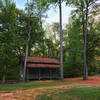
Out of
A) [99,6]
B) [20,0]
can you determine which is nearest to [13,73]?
[20,0]

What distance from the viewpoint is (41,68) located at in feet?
78.4

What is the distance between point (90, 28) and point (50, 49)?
18548 millimetres

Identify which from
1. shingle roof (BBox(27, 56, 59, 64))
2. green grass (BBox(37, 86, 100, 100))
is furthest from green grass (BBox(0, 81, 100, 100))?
shingle roof (BBox(27, 56, 59, 64))

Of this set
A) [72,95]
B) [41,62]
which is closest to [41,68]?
[41,62]

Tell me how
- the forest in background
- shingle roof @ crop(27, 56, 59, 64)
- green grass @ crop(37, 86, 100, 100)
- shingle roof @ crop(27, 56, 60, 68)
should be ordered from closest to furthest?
green grass @ crop(37, 86, 100, 100)
the forest in background
shingle roof @ crop(27, 56, 60, 68)
shingle roof @ crop(27, 56, 59, 64)

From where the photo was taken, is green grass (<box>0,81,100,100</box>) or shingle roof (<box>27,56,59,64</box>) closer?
green grass (<box>0,81,100,100</box>)

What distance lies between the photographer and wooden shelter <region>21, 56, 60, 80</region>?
891 inches

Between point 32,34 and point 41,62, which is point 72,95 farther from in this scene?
point 32,34

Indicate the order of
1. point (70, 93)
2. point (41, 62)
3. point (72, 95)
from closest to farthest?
point (72, 95), point (70, 93), point (41, 62)

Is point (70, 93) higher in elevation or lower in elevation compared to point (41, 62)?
lower

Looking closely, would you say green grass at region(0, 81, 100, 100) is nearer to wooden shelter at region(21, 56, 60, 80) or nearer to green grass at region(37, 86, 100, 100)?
green grass at region(37, 86, 100, 100)

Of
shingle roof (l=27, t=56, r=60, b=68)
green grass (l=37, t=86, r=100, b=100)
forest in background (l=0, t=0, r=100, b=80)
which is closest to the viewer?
green grass (l=37, t=86, r=100, b=100)

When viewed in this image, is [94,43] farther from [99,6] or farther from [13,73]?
[13,73]

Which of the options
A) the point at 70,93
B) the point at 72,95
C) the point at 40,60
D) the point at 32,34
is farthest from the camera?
the point at 32,34
